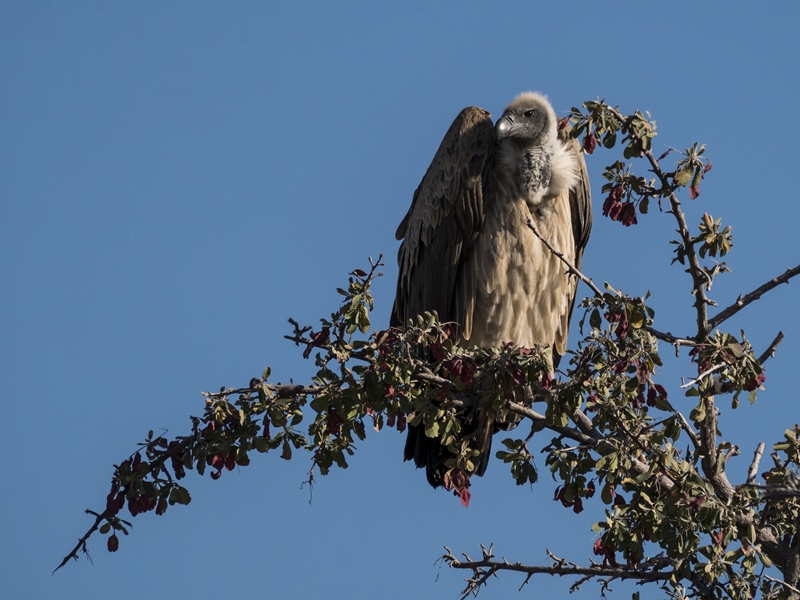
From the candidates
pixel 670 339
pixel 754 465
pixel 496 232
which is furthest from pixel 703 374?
pixel 496 232

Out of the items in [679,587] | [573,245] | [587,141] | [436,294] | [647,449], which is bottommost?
[679,587]

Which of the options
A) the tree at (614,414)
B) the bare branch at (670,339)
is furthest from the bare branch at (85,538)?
the bare branch at (670,339)

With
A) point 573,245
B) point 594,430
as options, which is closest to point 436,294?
point 573,245

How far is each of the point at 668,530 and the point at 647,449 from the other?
0.39 metres

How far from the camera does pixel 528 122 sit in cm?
679

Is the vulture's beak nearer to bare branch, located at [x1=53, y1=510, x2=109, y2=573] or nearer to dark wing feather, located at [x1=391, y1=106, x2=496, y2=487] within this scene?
dark wing feather, located at [x1=391, y1=106, x2=496, y2=487]

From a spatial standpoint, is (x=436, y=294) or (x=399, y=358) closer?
(x=399, y=358)

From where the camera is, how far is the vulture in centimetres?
664

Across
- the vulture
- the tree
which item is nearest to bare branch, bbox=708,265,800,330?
the tree

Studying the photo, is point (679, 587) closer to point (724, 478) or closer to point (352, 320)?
point (724, 478)

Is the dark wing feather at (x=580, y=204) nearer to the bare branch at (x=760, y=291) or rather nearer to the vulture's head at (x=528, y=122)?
the vulture's head at (x=528, y=122)

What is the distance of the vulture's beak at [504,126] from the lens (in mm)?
6652

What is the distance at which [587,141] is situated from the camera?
4.65 m

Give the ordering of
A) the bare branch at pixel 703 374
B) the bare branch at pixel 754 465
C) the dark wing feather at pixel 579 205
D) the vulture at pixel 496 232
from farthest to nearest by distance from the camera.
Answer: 1. the dark wing feather at pixel 579 205
2. the vulture at pixel 496 232
3. the bare branch at pixel 754 465
4. the bare branch at pixel 703 374
